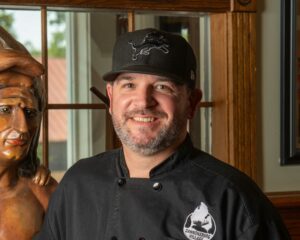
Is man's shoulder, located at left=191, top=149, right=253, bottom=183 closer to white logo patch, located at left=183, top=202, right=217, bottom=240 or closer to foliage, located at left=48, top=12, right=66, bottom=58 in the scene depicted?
white logo patch, located at left=183, top=202, right=217, bottom=240

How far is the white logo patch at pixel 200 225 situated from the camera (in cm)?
134

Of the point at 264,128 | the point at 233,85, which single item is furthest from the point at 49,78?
the point at 264,128

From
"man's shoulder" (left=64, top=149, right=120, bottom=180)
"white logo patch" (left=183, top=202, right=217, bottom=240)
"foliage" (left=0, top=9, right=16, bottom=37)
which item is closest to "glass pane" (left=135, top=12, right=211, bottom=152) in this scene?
"foliage" (left=0, top=9, right=16, bottom=37)

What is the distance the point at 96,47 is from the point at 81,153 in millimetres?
386

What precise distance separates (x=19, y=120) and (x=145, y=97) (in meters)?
0.30

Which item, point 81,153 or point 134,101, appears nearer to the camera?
point 134,101

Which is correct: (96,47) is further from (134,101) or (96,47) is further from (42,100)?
(134,101)

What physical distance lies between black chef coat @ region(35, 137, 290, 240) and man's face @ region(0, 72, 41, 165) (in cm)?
15

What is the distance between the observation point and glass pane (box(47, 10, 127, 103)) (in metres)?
2.24

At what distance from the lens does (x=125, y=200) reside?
1.43 m

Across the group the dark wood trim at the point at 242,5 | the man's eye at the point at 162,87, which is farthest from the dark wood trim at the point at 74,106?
the man's eye at the point at 162,87

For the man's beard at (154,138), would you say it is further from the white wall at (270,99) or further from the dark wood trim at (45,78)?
the white wall at (270,99)

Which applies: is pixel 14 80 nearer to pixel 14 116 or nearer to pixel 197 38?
pixel 14 116

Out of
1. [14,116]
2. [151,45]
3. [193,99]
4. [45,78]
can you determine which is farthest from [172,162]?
[45,78]
